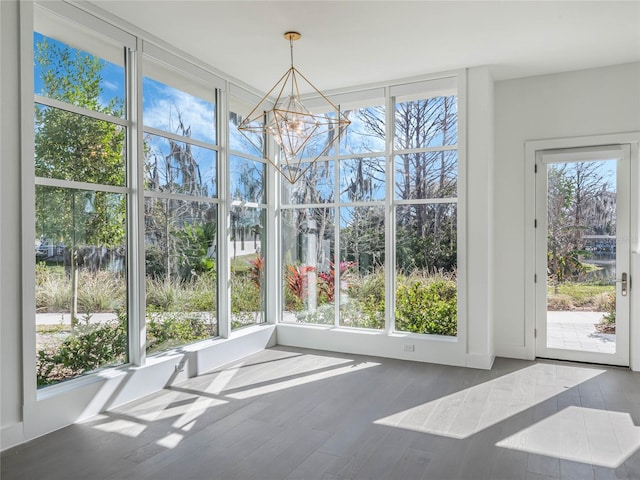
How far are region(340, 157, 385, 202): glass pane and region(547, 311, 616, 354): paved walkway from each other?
2.46 m

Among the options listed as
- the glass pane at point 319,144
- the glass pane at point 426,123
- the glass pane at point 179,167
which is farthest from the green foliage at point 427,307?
the glass pane at point 179,167

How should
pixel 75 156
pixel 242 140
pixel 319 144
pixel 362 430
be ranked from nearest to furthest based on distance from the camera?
1. pixel 362 430
2. pixel 75 156
3. pixel 242 140
4. pixel 319 144

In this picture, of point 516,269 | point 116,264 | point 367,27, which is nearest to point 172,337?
point 116,264

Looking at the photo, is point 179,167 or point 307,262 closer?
point 179,167

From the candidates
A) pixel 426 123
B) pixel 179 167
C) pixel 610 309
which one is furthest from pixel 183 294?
pixel 610 309

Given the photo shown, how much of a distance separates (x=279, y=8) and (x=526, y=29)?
84.7 inches

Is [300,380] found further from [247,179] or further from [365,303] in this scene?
[247,179]

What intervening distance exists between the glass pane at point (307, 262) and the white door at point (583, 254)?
252 centimetres

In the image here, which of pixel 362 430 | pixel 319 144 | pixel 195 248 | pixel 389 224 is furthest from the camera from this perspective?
pixel 319 144

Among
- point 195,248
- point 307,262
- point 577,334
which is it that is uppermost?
point 195,248

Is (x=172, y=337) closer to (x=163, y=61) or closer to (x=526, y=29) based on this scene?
(x=163, y=61)

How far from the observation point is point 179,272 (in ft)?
14.6

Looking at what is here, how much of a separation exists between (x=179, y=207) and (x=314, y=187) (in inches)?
77.2

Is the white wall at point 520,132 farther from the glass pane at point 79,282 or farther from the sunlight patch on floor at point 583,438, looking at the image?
the glass pane at point 79,282
